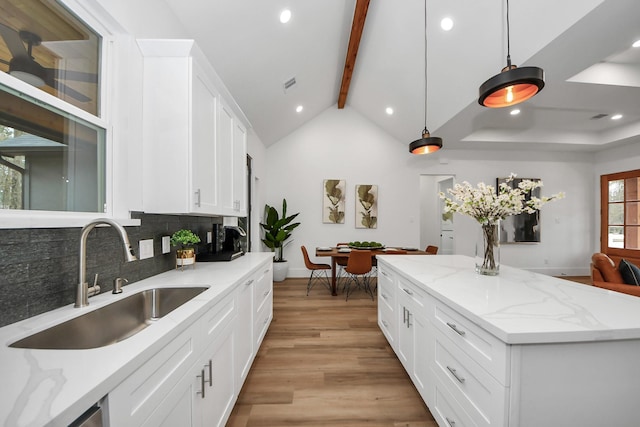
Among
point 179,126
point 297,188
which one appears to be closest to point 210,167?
point 179,126

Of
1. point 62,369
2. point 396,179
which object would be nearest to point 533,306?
point 62,369

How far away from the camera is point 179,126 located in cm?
164

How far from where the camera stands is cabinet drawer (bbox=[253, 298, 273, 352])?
221 cm

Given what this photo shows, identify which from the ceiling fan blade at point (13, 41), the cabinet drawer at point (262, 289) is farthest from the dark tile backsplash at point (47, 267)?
the cabinet drawer at point (262, 289)

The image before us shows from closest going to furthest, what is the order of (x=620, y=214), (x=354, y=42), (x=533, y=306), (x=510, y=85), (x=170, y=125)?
(x=533, y=306) < (x=510, y=85) < (x=170, y=125) < (x=354, y=42) < (x=620, y=214)

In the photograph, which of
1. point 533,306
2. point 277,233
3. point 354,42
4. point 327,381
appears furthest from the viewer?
point 277,233

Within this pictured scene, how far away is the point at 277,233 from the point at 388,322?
128 inches

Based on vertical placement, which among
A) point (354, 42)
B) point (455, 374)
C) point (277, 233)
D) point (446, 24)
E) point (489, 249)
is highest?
point (354, 42)

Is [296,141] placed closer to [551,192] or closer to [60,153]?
[60,153]

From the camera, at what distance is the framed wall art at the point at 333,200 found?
5.71 m

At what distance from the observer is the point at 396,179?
5.82 m

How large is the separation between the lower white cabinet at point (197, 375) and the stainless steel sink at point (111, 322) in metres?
0.32

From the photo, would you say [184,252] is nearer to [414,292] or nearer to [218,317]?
[218,317]

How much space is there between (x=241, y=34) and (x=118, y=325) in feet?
8.73
